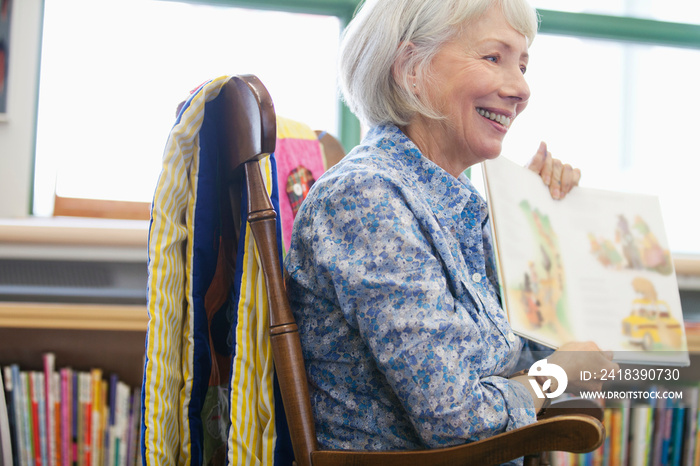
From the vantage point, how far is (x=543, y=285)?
1.05 m

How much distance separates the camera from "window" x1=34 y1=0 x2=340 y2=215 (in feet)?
6.04

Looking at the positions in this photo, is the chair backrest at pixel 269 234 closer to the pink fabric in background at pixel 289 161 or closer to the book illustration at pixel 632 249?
the pink fabric in background at pixel 289 161

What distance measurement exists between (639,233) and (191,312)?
3.01 feet

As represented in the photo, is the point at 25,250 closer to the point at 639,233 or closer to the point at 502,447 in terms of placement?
the point at 502,447

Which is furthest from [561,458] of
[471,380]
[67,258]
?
[67,258]

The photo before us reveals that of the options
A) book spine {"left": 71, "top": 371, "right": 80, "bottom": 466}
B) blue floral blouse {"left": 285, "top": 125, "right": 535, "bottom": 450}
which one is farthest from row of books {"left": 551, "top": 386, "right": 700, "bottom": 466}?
book spine {"left": 71, "top": 371, "right": 80, "bottom": 466}

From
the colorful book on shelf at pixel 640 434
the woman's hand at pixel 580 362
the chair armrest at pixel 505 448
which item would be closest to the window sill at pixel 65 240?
the chair armrest at pixel 505 448

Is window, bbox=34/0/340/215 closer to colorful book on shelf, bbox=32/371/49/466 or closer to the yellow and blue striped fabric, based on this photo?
colorful book on shelf, bbox=32/371/49/466

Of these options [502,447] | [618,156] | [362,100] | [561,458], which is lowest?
[561,458]

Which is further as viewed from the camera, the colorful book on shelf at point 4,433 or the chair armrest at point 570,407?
the colorful book on shelf at point 4,433

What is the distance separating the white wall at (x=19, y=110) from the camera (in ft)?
5.73

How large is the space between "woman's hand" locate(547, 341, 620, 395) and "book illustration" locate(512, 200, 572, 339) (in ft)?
0.12

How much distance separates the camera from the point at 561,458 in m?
1.66

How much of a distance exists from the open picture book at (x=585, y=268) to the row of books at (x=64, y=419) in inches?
40.5
